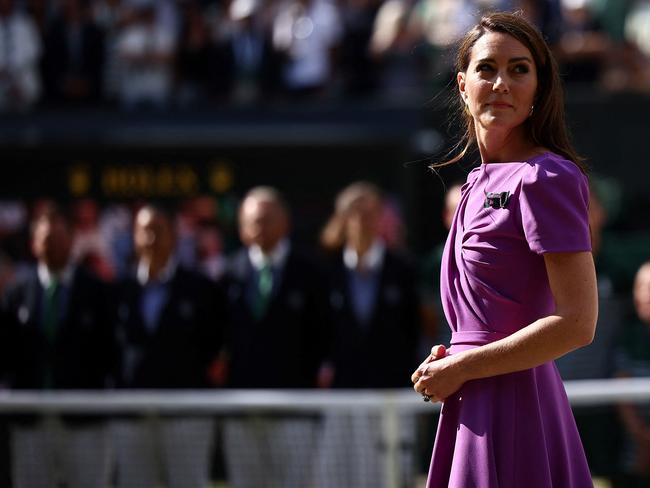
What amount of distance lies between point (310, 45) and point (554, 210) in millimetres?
8459

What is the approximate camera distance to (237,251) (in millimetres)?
9969

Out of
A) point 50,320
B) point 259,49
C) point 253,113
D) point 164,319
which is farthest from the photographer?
point 259,49

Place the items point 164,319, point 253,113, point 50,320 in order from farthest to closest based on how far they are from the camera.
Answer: point 253,113
point 50,320
point 164,319

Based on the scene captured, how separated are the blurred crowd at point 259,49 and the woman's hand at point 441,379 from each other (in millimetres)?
7849

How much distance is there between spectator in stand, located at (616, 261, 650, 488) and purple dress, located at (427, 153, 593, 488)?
113 inches

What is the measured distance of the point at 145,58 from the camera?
11219 mm

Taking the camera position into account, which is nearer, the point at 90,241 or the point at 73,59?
the point at 90,241

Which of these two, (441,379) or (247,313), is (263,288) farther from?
(441,379)

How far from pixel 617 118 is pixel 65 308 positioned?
5.25 m

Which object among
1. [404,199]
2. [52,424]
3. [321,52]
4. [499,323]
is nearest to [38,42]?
[321,52]

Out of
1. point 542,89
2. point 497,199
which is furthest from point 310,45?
point 497,199

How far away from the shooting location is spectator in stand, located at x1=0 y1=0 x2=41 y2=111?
1115cm

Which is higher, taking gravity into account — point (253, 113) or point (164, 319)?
point (253, 113)

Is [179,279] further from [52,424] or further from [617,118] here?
[617,118]
